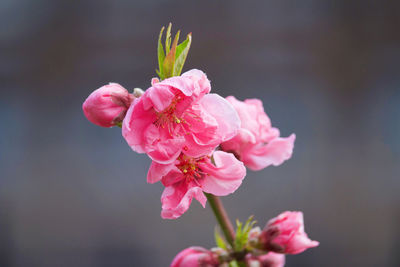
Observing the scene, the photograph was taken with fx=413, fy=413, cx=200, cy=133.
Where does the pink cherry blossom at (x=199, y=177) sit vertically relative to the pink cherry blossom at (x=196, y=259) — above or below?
above

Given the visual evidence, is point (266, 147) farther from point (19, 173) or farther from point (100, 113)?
point (19, 173)

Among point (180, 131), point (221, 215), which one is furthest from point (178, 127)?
point (221, 215)

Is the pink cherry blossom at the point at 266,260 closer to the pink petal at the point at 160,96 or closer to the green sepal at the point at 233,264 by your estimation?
the green sepal at the point at 233,264

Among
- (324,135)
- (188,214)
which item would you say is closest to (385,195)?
(324,135)

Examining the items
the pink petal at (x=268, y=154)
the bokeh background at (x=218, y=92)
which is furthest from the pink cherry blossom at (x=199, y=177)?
the bokeh background at (x=218, y=92)

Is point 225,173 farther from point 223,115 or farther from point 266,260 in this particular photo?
point 266,260

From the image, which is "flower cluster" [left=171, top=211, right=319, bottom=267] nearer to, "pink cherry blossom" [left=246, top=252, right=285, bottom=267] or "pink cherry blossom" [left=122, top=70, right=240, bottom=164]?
"pink cherry blossom" [left=246, top=252, right=285, bottom=267]

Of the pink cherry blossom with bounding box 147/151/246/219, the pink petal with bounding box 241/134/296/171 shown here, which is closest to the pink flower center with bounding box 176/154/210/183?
the pink cherry blossom with bounding box 147/151/246/219
